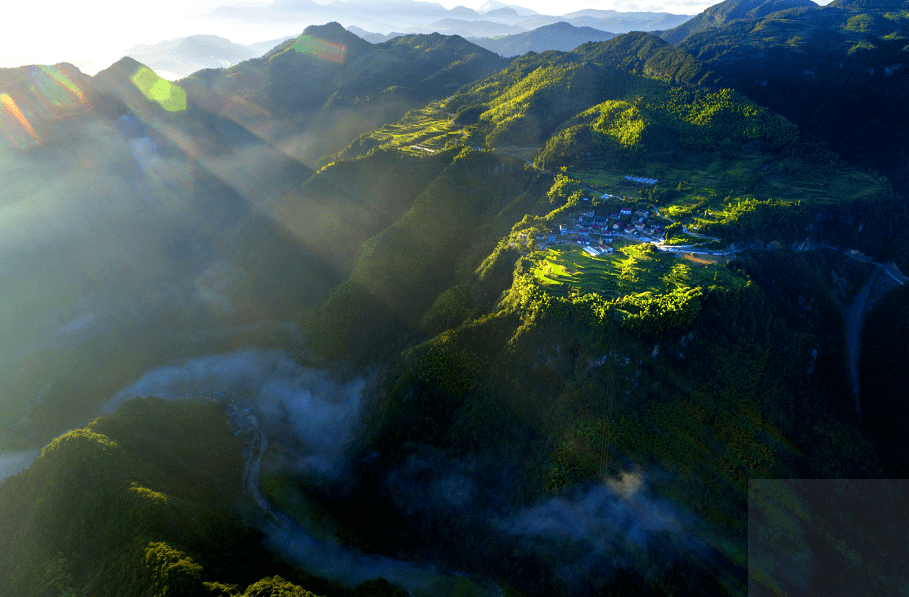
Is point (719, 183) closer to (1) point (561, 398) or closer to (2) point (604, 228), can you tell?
(2) point (604, 228)

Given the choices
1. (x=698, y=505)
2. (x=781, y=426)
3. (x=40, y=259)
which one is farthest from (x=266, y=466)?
(x=40, y=259)

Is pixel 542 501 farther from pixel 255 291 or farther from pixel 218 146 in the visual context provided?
pixel 218 146

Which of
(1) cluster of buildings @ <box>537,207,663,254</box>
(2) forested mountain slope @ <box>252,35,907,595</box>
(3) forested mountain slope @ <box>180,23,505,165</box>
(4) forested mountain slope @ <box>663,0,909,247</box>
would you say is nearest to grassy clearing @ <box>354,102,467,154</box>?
(3) forested mountain slope @ <box>180,23,505,165</box>

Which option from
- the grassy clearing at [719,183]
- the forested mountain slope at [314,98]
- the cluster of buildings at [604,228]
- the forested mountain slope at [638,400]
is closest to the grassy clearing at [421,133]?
the forested mountain slope at [314,98]

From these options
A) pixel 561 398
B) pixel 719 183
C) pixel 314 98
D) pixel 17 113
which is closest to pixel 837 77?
pixel 719 183

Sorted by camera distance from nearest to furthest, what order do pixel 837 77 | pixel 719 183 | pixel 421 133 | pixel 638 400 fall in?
pixel 638 400
pixel 719 183
pixel 837 77
pixel 421 133

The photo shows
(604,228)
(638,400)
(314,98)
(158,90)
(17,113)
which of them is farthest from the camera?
(314,98)

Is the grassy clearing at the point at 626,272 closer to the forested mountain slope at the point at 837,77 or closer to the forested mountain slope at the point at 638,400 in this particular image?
the forested mountain slope at the point at 638,400

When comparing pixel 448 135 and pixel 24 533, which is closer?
pixel 24 533
